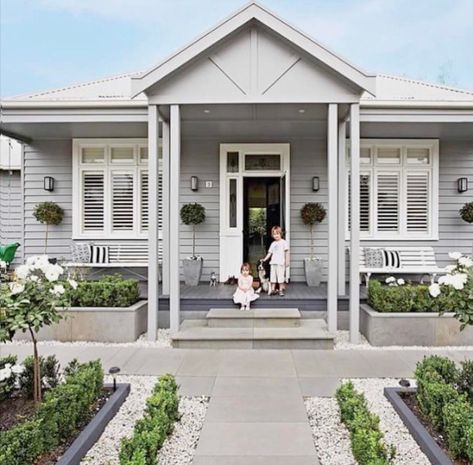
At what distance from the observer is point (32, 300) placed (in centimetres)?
325

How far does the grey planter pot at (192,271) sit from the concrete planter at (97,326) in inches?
83.1

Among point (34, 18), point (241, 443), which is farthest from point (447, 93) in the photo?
point (241, 443)

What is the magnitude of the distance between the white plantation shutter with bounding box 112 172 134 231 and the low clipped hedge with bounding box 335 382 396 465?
6.21m

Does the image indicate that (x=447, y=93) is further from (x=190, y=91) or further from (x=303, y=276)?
(x=190, y=91)

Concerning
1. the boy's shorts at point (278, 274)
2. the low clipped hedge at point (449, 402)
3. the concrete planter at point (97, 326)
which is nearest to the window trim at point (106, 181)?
the concrete planter at point (97, 326)

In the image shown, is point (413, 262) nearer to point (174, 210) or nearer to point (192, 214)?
point (192, 214)

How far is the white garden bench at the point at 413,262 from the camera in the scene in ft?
25.1

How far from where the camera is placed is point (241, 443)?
3.19 m

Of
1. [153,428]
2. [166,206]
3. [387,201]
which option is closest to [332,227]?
[166,206]

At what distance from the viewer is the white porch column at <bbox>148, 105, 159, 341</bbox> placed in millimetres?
6094

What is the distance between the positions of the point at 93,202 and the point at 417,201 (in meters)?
6.68

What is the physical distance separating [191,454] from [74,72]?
17931 mm

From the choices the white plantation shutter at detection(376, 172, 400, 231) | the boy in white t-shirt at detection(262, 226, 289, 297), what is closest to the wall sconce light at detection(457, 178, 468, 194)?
the white plantation shutter at detection(376, 172, 400, 231)

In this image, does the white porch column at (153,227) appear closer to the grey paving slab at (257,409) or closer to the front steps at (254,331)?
the front steps at (254,331)
